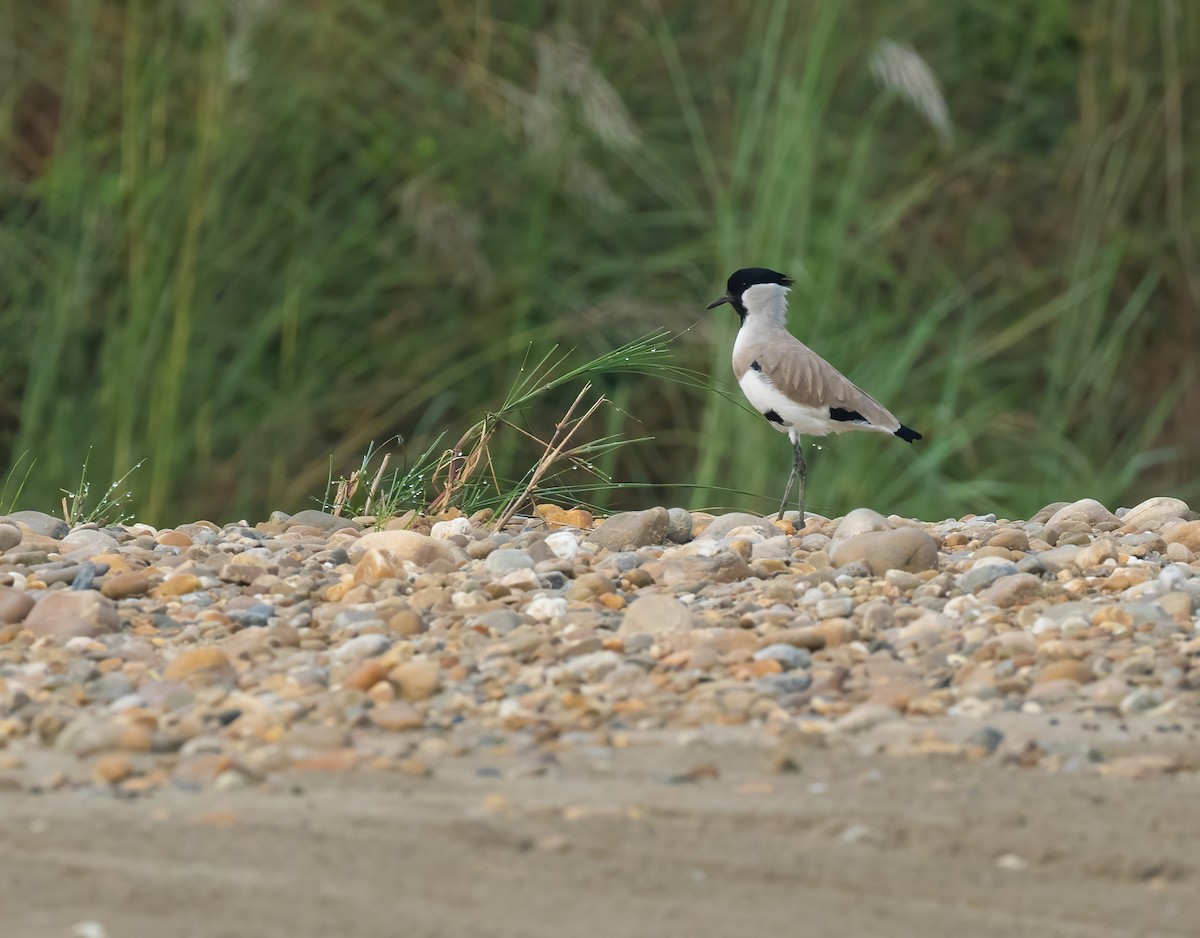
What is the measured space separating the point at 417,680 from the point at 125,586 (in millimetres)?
792

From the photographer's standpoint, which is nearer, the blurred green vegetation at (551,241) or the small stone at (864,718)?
the small stone at (864,718)

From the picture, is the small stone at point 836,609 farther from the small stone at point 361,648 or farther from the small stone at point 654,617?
the small stone at point 361,648

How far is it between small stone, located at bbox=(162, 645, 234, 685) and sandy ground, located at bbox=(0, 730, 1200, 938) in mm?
477

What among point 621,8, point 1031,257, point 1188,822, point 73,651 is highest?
point 621,8

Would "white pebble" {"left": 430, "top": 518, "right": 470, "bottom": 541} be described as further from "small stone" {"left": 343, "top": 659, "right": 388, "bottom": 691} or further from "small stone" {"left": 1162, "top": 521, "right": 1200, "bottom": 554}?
"small stone" {"left": 1162, "top": 521, "right": 1200, "bottom": 554}

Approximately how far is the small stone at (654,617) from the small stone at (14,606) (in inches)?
37.0

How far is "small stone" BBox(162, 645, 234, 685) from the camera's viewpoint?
2592 mm

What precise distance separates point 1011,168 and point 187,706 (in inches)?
166

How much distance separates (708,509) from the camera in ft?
13.6

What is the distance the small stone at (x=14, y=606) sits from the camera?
292cm

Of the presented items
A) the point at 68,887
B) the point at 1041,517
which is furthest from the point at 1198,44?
the point at 68,887

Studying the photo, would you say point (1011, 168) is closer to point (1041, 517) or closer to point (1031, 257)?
point (1031, 257)

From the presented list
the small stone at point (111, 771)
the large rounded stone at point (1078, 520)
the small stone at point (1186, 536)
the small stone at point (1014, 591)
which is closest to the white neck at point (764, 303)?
the large rounded stone at point (1078, 520)

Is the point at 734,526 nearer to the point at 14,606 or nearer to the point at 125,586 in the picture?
the point at 125,586
